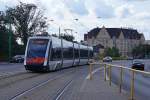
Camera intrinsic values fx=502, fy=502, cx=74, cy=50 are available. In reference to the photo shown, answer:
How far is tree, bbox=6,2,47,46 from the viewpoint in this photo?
11950 cm

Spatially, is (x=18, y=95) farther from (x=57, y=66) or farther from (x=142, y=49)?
(x=142, y=49)

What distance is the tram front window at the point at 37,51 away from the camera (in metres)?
43.3

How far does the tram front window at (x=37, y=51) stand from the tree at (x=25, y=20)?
75459mm

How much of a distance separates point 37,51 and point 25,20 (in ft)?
253

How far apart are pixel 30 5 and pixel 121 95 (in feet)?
328

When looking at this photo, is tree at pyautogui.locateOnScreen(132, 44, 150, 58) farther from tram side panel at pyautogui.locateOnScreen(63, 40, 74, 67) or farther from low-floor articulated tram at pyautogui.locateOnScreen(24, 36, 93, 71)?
low-floor articulated tram at pyautogui.locateOnScreen(24, 36, 93, 71)

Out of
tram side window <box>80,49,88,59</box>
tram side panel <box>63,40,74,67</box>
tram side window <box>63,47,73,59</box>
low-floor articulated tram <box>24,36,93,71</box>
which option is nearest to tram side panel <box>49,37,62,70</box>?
low-floor articulated tram <box>24,36,93,71</box>

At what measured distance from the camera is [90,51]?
3172 inches

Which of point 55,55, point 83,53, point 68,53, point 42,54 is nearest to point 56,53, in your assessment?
point 55,55

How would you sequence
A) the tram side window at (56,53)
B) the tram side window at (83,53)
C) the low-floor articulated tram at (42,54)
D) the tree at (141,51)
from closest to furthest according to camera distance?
the low-floor articulated tram at (42,54) → the tram side window at (56,53) → the tram side window at (83,53) → the tree at (141,51)

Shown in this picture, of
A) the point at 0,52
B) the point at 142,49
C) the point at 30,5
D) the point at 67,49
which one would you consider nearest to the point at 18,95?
the point at 67,49

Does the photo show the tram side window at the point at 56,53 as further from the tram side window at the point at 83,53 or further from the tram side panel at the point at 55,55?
the tram side window at the point at 83,53

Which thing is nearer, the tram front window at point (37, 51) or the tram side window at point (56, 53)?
the tram front window at point (37, 51)

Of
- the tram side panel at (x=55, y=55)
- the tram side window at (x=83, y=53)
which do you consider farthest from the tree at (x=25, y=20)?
the tram side panel at (x=55, y=55)
